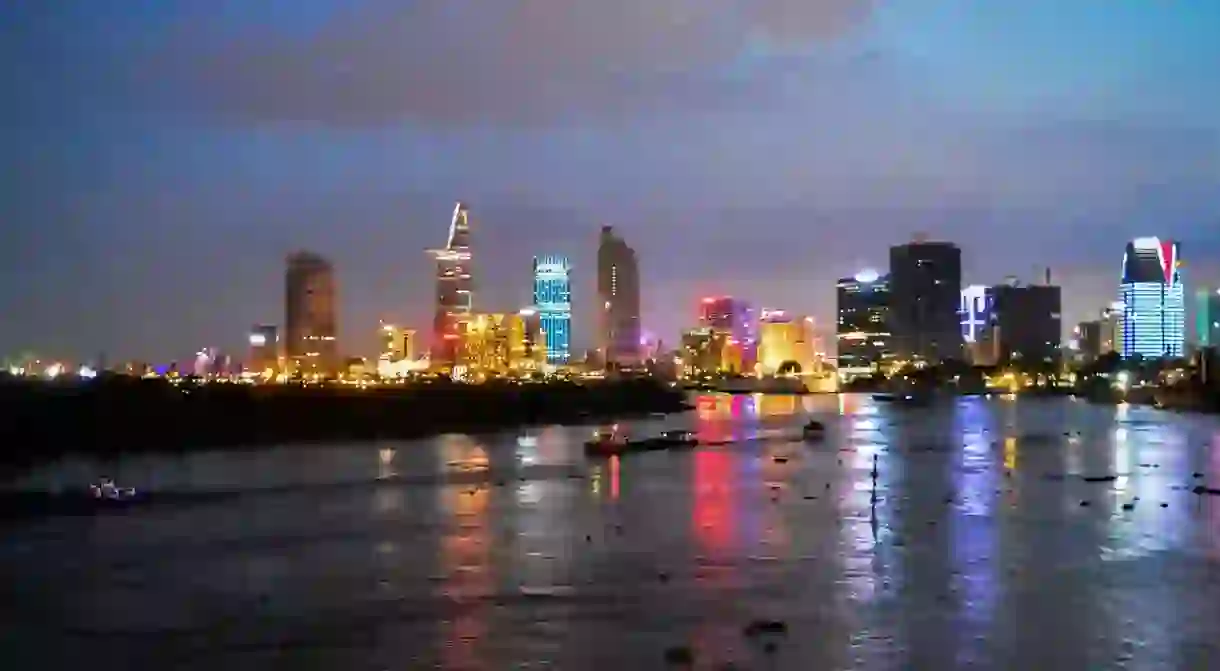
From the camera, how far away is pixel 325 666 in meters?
18.9

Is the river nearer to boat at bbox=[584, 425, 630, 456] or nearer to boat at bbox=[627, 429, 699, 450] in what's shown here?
boat at bbox=[584, 425, 630, 456]

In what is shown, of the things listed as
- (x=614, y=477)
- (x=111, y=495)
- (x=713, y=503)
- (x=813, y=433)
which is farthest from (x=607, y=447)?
(x=111, y=495)

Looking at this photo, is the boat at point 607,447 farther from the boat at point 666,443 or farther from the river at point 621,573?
the river at point 621,573

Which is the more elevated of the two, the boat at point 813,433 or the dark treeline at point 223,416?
the dark treeline at point 223,416

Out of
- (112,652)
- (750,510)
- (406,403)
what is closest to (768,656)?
(112,652)

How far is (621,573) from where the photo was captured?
27.0 metres

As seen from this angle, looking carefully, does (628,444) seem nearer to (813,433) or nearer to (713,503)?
(813,433)

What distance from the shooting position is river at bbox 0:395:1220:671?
1994cm

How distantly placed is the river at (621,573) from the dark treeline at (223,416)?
632 inches

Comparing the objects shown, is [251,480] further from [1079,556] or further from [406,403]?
[406,403]

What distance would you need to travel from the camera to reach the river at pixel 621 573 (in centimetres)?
1994

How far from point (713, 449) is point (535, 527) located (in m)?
39.0

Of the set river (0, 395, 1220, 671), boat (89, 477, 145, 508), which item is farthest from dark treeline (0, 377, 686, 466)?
river (0, 395, 1220, 671)

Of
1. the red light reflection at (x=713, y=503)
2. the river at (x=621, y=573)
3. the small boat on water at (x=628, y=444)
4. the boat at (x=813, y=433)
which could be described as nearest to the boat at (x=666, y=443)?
the small boat on water at (x=628, y=444)
